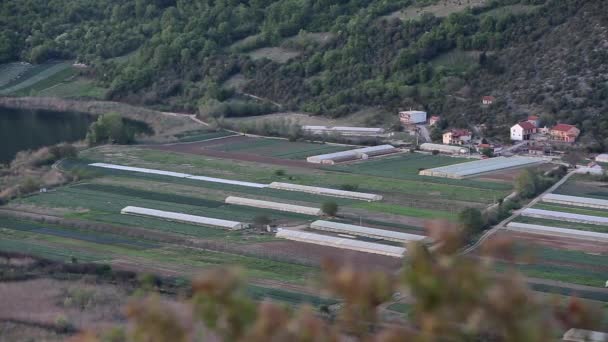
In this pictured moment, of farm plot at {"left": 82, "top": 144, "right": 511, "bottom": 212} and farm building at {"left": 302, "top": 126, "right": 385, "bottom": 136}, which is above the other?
farm building at {"left": 302, "top": 126, "right": 385, "bottom": 136}

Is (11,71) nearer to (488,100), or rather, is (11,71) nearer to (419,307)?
(488,100)

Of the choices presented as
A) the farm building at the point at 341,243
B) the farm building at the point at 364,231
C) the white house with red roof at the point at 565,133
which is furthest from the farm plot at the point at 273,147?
the farm building at the point at 341,243

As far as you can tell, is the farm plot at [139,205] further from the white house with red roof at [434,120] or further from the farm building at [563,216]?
the white house with red roof at [434,120]

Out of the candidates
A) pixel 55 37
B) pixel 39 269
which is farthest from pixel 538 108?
pixel 55 37

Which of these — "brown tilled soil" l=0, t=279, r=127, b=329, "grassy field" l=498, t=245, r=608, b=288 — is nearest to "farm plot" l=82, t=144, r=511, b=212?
"grassy field" l=498, t=245, r=608, b=288

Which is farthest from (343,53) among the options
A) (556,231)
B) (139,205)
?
(556,231)

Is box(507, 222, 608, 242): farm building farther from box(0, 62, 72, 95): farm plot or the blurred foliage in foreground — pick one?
box(0, 62, 72, 95): farm plot

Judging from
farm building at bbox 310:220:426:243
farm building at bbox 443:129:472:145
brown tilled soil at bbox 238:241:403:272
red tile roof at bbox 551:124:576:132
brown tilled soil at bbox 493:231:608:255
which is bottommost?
brown tilled soil at bbox 238:241:403:272
